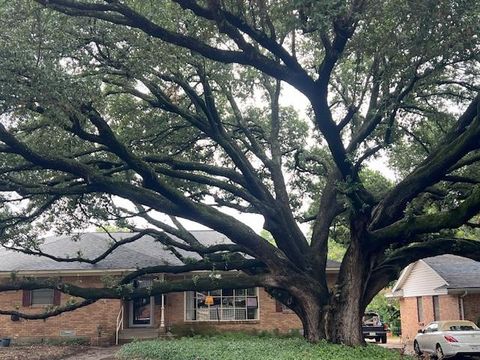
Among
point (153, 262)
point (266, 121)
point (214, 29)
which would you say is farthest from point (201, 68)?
point (153, 262)

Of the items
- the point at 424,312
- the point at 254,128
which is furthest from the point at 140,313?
the point at 424,312

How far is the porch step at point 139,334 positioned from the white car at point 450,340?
10.4 meters

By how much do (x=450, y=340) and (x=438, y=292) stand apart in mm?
7425

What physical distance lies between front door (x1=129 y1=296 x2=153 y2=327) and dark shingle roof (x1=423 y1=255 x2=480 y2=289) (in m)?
13.3

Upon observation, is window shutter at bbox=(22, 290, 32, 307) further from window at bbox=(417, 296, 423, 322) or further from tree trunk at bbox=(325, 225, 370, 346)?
window at bbox=(417, 296, 423, 322)

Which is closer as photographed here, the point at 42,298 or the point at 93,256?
the point at 42,298

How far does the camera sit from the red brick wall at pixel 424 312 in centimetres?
2521

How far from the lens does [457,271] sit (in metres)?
25.7

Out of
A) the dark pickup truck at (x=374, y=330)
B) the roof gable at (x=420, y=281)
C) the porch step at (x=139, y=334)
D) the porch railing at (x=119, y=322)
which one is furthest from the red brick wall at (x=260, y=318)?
the dark pickup truck at (x=374, y=330)

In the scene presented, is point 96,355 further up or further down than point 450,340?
further down

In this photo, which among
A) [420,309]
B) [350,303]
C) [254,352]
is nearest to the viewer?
[254,352]

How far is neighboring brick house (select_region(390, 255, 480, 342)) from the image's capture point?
2433 cm

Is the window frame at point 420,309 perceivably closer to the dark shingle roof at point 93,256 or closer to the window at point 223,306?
the dark shingle roof at point 93,256

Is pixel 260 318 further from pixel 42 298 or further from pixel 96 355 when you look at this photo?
pixel 42 298
